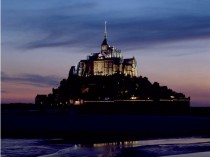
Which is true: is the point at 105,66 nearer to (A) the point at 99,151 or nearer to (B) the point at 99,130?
(B) the point at 99,130

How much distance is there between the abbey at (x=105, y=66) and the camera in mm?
160375

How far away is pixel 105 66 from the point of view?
16125cm

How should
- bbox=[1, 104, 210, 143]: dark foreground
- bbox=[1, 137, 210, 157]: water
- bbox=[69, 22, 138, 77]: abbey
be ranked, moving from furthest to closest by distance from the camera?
bbox=[69, 22, 138, 77]: abbey, bbox=[1, 104, 210, 143]: dark foreground, bbox=[1, 137, 210, 157]: water

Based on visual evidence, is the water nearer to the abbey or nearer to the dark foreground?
the dark foreground

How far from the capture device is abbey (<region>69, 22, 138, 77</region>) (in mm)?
160375

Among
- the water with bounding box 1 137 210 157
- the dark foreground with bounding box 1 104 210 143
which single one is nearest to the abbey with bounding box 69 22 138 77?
the dark foreground with bounding box 1 104 210 143

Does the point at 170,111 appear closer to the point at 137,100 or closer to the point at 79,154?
the point at 137,100

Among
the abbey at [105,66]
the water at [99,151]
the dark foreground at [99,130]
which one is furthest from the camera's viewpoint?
the abbey at [105,66]

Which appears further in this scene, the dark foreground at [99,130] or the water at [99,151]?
the dark foreground at [99,130]

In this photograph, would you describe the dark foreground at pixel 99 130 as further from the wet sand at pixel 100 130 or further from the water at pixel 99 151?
the water at pixel 99 151

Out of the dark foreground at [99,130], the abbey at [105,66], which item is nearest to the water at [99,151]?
the dark foreground at [99,130]

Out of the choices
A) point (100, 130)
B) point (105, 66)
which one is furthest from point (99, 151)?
point (105, 66)

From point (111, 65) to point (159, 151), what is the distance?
437 feet

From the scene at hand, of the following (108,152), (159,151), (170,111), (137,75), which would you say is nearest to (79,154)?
(108,152)
